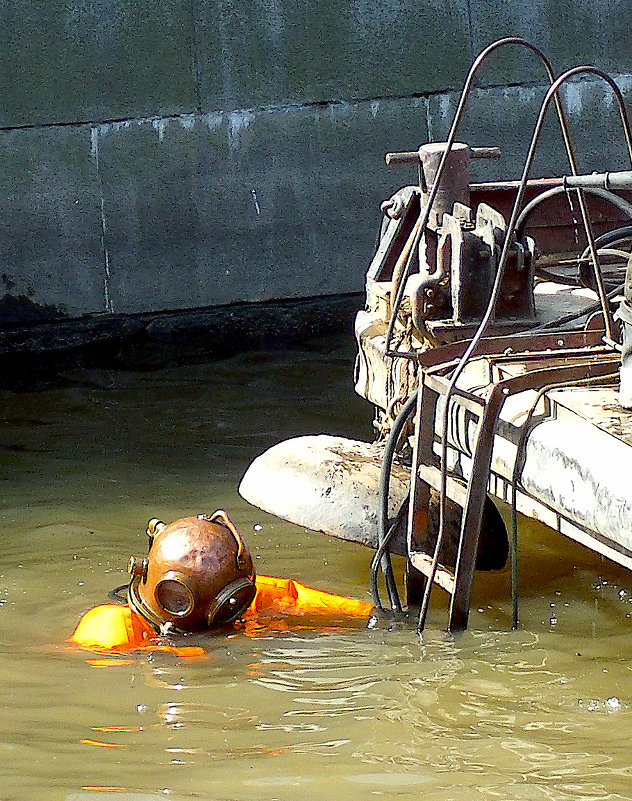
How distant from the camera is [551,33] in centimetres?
1064

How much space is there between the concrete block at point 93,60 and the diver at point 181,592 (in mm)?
5965

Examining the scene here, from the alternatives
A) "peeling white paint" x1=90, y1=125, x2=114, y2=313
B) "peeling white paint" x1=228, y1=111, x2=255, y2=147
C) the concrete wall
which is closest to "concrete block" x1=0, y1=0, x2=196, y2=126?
the concrete wall

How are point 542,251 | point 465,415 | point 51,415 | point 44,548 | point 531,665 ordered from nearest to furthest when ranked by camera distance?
point 531,665
point 465,415
point 44,548
point 542,251
point 51,415

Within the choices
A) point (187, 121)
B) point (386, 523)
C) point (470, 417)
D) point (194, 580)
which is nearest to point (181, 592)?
point (194, 580)

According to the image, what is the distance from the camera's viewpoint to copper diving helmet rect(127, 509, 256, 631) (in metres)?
4.50

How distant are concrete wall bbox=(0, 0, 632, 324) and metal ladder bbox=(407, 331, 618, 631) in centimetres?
555

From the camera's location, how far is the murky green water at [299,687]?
3424 mm

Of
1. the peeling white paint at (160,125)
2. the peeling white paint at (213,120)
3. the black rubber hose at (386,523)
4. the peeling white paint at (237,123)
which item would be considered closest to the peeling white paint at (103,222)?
the peeling white paint at (160,125)

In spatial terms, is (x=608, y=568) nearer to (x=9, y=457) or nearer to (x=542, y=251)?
(x=542, y=251)

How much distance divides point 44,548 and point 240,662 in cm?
194

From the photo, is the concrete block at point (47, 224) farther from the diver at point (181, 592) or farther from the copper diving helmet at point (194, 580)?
the copper diving helmet at point (194, 580)

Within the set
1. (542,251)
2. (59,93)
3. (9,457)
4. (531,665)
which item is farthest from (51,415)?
(531,665)

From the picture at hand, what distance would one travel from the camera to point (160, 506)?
21.4 feet

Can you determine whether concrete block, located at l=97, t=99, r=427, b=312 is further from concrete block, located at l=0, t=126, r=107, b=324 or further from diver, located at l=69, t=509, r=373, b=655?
diver, located at l=69, t=509, r=373, b=655
